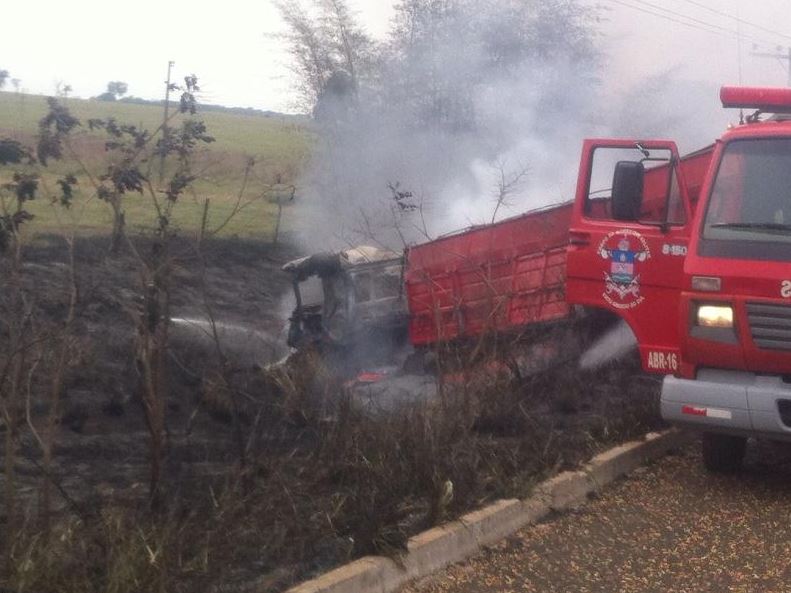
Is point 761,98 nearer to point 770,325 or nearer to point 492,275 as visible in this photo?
point 770,325

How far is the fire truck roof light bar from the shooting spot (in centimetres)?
799

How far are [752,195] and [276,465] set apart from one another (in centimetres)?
336

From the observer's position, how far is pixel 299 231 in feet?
89.8

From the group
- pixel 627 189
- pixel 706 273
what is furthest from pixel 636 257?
pixel 706 273

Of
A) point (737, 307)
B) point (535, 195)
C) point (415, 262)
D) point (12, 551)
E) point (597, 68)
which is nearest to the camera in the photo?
point (12, 551)

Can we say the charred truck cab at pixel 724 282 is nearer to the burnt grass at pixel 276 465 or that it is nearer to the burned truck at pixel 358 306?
the burnt grass at pixel 276 465

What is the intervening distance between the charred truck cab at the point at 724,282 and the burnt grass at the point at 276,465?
79 centimetres

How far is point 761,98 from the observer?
804 cm

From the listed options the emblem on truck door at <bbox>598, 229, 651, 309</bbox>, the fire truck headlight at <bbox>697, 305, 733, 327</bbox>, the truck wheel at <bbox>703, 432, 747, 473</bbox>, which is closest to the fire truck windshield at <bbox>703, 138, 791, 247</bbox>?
the fire truck headlight at <bbox>697, 305, 733, 327</bbox>

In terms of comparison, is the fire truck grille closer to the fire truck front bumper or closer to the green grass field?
the fire truck front bumper

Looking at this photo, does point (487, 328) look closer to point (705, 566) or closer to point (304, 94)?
point (705, 566)

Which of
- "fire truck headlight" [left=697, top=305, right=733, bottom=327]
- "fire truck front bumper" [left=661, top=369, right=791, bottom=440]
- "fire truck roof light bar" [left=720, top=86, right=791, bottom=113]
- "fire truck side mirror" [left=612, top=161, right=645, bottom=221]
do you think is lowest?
Result: "fire truck front bumper" [left=661, top=369, right=791, bottom=440]

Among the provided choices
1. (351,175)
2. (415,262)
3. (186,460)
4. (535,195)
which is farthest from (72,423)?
(351,175)

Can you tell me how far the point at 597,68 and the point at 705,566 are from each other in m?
19.8
